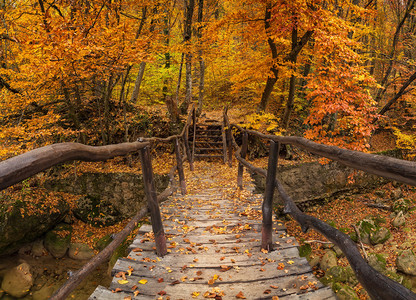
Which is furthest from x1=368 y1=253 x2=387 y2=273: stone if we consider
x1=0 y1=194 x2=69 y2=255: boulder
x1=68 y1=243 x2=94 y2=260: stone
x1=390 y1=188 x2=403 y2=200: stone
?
x1=0 y1=194 x2=69 y2=255: boulder

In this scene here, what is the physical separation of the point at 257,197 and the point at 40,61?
676cm

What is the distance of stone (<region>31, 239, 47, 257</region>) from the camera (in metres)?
8.30

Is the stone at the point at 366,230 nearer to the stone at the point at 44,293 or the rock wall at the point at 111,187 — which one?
the rock wall at the point at 111,187

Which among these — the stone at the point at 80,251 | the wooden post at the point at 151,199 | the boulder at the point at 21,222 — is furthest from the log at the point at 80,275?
the boulder at the point at 21,222

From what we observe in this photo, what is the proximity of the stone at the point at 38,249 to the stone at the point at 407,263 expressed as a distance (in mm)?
11495

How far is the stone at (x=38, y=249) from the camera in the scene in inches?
327

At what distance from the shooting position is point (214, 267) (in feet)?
8.09

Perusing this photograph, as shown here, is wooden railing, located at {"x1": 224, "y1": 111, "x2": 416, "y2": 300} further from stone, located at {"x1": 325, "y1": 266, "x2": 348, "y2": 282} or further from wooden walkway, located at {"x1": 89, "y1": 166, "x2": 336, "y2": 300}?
stone, located at {"x1": 325, "y1": 266, "x2": 348, "y2": 282}

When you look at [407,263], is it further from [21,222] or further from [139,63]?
[21,222]

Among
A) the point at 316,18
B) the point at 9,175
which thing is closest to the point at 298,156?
the point at 316,18

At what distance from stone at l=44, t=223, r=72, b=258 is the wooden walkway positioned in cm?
676

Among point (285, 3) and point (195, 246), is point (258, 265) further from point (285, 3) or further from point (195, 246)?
point (285, 3)

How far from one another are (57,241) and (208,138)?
306 inches

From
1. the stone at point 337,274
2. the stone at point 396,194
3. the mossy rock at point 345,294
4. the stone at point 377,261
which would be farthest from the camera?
the stone at point 396,194
